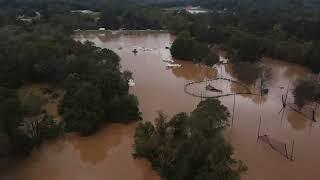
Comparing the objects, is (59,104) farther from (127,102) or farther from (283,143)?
(283,143)

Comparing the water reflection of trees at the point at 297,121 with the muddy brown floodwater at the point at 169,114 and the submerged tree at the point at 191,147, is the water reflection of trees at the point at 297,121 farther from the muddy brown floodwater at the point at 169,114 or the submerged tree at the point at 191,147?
the submerged tree at the point at 191,147

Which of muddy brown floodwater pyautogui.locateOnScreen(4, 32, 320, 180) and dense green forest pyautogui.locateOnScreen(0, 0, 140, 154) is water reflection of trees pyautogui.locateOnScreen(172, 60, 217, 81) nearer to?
muddy brown floodwater pyautogui.locateOnScreen(4, 32, 320, 180)

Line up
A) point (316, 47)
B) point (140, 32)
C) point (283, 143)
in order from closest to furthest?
1. point (283, 143)
2. point (316, 47)
3. point (140, 32)

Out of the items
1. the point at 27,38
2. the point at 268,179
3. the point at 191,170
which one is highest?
the point at 27,38

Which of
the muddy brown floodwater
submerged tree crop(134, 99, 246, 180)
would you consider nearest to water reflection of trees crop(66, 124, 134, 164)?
the muddy brown floodwater

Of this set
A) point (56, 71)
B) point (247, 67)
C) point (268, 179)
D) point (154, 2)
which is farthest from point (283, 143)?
point (154, 2)

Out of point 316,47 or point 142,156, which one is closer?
point 142,156
